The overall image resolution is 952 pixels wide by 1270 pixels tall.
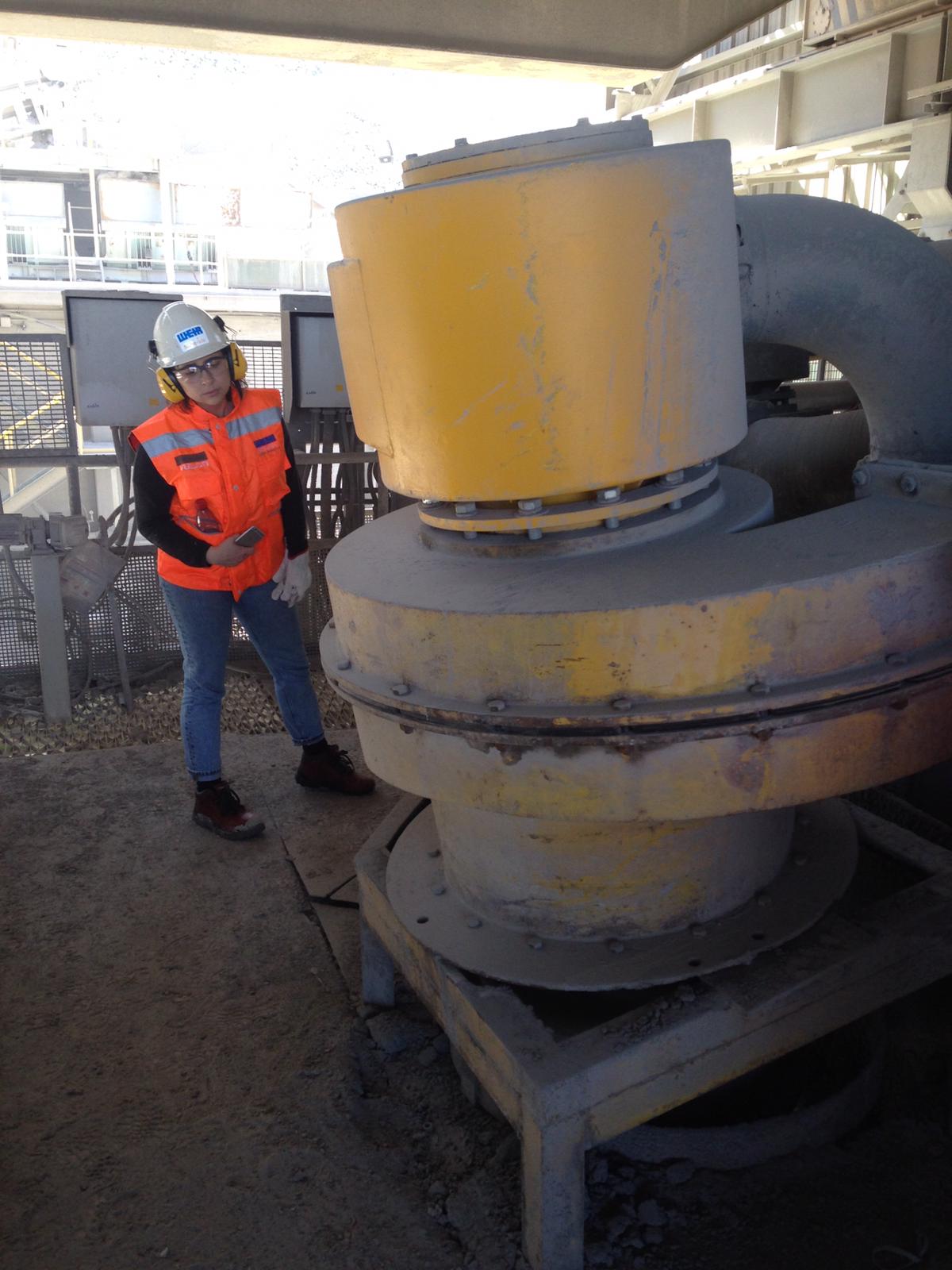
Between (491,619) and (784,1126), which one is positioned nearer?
(491,619)

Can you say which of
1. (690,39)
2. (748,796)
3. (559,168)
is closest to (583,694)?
(748,796)

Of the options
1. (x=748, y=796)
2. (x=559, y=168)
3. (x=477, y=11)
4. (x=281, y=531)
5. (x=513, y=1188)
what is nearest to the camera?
(x=559, y=168)

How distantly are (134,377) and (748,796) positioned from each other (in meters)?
3.79

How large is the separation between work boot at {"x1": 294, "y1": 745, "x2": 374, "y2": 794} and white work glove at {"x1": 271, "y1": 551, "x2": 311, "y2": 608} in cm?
55

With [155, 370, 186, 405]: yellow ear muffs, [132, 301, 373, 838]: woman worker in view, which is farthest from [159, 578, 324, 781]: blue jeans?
[155, 370, 186, 405]: yellow ear muffs

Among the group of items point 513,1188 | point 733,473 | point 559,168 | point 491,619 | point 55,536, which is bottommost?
point 513,1188

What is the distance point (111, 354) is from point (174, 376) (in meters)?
1.80

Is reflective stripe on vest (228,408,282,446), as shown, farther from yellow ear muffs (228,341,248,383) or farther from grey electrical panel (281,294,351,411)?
grey electrical panel (281,294,351,411)

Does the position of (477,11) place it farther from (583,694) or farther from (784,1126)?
(784,1126)

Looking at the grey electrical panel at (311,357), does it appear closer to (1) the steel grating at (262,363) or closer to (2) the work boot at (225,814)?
(1) the steel grating at (262,363)

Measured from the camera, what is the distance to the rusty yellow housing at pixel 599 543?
119 centimetres

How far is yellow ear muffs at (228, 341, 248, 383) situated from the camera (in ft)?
9.10

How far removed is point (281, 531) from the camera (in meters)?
3.02

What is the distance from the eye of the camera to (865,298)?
1.50m
